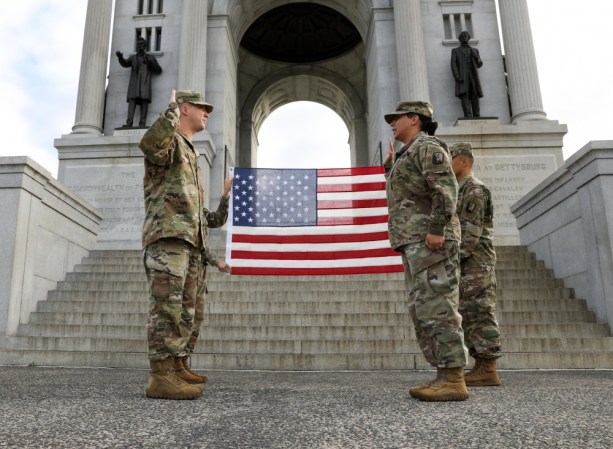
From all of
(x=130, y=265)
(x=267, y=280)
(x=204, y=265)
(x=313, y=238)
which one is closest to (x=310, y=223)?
(x=313, y=238)

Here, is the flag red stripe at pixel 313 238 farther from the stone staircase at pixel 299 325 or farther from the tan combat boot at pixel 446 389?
the tan combat boot at pixel 446 389

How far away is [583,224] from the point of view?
296 inches

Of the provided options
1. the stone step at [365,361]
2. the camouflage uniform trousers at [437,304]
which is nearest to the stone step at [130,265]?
the stone step at [365,361]

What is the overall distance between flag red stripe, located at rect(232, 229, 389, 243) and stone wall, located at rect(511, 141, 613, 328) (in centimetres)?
297

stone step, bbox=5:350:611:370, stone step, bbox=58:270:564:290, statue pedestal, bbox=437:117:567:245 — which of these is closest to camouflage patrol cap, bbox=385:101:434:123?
stone step, bbox=5:350:611:370

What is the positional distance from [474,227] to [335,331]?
283cm

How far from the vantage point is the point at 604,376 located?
4855 millimetres

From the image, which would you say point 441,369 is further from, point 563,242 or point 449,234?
point 563,242

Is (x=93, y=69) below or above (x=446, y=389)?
above

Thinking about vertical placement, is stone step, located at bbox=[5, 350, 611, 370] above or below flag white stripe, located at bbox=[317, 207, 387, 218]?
below

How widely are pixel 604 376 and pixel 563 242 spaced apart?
390 cm

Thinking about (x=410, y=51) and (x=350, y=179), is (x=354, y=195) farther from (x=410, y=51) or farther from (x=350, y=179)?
(x=410, y=51)

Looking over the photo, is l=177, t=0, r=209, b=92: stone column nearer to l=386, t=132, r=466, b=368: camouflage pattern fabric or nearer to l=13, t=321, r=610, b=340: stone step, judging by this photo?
l=13, t=321, r=610, b=340: stone step

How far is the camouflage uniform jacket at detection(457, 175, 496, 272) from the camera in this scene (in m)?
4.48
